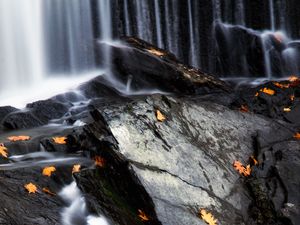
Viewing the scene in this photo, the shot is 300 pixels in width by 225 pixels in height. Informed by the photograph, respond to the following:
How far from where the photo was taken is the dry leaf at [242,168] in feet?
15.5

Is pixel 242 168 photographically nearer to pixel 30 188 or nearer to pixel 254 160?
pixel 254 160

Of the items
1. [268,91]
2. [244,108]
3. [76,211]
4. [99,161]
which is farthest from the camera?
[268,91]

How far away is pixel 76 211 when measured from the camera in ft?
13.7

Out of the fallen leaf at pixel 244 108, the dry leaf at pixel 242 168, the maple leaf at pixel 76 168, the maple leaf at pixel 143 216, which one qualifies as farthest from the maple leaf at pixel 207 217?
the fallen leaf at pixel 244 108

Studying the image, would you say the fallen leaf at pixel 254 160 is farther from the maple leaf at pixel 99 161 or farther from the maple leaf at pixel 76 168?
the maple leaf at pixel 76 168

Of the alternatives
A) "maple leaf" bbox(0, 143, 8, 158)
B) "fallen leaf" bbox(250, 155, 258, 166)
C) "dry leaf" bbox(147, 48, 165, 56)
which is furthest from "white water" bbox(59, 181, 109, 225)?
"dry leaf" bbox(147, 48, 165, 56)

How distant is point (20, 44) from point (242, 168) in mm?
8091

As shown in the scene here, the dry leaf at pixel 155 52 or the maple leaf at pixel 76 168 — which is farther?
the dry leaf at pixel 155 52

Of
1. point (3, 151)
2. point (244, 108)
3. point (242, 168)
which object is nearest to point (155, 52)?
point (244, 108)

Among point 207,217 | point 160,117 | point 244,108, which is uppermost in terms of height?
point 160,117

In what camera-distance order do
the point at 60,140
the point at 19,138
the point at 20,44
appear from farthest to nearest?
the point at 20,44
the point at 19,138
the point at 60,140

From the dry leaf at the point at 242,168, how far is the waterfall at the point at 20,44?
7.14 meters

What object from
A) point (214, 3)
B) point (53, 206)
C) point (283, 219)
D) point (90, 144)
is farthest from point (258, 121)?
point (214, 3)

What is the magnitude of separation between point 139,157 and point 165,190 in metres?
0.45
